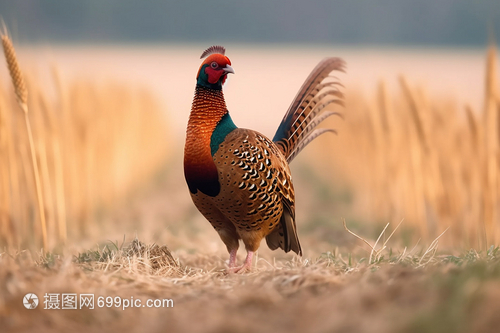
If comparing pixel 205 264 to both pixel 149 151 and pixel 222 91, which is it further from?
pixel 149 151

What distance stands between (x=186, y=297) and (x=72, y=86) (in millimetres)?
5667

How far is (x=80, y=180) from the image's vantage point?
7551 mm

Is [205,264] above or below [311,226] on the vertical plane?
above

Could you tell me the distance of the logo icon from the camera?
289 centimetres

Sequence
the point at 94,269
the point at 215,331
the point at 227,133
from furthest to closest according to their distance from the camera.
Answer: the point at 227,133 → the point at 94,269 → the point at 215,331

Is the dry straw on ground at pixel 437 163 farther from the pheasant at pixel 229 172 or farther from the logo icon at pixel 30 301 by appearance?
the logo icon at pixel 30 301

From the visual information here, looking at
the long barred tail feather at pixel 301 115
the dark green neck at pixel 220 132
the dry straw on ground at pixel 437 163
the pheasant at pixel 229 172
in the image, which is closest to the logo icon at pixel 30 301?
the pheasant at pixel 229 172

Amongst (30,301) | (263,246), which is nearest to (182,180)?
(263,246)

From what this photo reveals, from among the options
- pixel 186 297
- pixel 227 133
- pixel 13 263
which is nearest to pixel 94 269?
pixel 13 263

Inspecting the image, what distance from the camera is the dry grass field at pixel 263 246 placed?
2.60 m

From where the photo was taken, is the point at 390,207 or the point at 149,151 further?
the point at 149,151

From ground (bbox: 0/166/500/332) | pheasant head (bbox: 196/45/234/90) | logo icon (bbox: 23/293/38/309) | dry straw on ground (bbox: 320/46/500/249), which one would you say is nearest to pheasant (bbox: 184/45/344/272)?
pheasant head (bbox: 196/45/234/90)

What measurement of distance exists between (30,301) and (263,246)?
4613 mm

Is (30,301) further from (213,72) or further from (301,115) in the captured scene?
(301,115)
